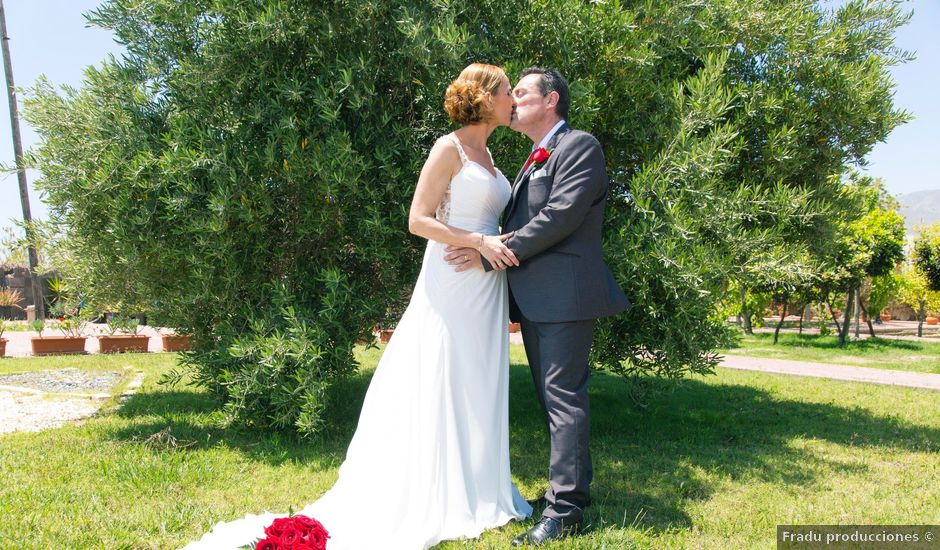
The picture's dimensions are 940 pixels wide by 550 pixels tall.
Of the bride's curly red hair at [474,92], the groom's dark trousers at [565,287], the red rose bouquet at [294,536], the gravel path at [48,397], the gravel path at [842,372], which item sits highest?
the bride's curly red hair at [474,92]

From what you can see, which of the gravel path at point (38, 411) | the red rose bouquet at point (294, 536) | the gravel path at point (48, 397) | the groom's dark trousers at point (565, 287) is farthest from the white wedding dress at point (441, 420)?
the gravel path at point (48, 397)

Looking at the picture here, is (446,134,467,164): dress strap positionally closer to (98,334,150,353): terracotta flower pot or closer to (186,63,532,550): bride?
(186,63,532,550): bride

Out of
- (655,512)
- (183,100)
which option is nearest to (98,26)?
(183,100)

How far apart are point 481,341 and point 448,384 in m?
0.33

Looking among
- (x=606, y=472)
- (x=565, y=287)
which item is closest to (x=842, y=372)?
(x=606, y=472)

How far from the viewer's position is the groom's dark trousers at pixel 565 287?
366 cm

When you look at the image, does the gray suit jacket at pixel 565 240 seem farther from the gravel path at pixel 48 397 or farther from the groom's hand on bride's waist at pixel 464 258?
the gravel path at pixel 48 397

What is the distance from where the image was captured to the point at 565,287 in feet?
12.4

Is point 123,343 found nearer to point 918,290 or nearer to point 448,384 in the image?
point 448,384

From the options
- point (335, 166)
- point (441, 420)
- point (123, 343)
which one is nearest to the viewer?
point (441, 420)

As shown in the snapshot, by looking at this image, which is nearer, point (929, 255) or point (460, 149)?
point (460, 149)

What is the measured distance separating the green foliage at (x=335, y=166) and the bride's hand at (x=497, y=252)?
1.91 m

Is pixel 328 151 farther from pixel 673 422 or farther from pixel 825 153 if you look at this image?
pixel 825 153

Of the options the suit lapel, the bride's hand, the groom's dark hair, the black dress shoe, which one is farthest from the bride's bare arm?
the black dress shoe
